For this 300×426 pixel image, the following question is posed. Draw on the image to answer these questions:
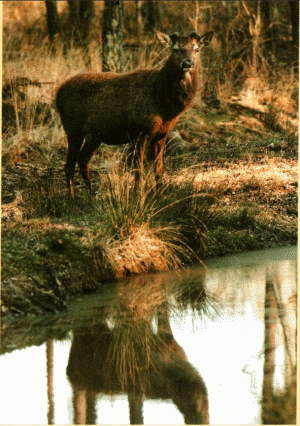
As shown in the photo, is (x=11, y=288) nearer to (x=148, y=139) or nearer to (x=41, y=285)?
(x=41, y=285)

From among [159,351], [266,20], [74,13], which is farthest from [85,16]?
[159,351]

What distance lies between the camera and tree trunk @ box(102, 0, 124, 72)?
13211 mm

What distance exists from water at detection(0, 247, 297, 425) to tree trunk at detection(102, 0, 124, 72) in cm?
533

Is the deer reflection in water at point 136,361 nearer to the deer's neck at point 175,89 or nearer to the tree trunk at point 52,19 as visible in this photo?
the deer's neck at point 175,89

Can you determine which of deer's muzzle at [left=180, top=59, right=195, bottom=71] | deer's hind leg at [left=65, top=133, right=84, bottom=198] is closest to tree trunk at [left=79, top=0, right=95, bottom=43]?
deer's hind leg at [left=65, top=133, right=84, bottom=198]

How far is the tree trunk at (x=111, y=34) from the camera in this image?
43.3ft

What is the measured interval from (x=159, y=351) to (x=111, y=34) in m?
7.73

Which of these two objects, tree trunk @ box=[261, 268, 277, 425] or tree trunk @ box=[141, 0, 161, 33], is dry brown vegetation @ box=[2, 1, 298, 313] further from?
tree trunk @ box=[261, 268, 277, 425]

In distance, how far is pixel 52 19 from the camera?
1766cm

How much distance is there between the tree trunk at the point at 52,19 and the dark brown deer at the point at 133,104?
270 inches

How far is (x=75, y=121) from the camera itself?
1065 cm

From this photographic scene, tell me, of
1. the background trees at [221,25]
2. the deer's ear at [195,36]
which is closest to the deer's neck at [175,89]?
the deer's ear at [195,36]

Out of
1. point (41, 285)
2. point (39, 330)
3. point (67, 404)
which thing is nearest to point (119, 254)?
point (41, 285)

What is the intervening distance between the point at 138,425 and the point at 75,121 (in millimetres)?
6002
